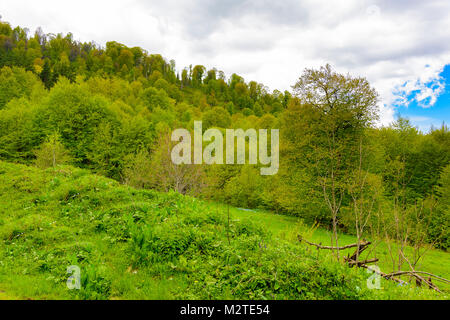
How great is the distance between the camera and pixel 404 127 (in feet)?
135

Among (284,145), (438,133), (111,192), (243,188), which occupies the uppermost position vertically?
(438,133)

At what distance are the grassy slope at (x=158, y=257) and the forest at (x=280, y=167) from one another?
8cm

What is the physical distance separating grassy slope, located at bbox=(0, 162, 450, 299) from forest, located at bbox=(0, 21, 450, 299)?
81mm

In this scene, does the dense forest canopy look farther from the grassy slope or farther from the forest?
the grassy slope

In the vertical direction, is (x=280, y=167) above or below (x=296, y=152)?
below

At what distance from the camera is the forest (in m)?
6.72

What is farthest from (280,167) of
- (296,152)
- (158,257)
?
(158,257)

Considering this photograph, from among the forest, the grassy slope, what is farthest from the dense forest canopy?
the grassy slope

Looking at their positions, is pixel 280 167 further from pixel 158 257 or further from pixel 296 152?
pixel 158 257

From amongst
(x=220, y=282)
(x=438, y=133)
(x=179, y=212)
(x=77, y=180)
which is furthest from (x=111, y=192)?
(x=438, y=133)

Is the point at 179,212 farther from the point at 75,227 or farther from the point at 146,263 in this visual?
the point at 75,227

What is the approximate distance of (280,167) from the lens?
2459cm

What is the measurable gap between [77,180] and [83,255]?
6.34 metres

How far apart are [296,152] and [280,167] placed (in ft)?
8.96
